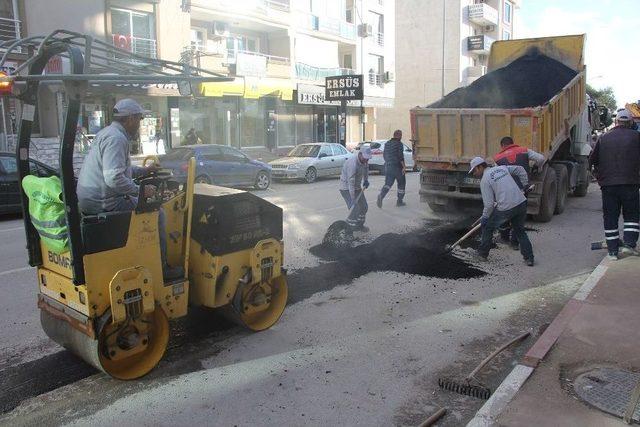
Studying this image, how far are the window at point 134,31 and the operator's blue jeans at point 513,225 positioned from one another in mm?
15769

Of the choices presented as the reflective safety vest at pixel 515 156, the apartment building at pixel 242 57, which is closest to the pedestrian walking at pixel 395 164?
the reflective safety vest at pixel 515 156

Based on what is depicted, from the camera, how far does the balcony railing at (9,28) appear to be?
16.8 m

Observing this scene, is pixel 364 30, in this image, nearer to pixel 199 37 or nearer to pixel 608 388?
pixel 199 37

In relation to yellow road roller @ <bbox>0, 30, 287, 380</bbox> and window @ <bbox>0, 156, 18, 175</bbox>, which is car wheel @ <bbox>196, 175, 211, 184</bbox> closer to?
window @ <bbox>0, 156, 18, 175</bbox>

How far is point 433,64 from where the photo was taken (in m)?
45.0

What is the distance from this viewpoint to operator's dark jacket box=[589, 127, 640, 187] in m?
6.97

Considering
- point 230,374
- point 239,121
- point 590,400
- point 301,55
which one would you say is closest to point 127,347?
point 230,374

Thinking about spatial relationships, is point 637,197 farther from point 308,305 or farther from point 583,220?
point 308,305

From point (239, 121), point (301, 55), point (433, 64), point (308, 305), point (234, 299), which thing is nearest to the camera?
point (234, 299)

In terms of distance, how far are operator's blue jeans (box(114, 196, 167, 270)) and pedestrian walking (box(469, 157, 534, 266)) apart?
4.53 m

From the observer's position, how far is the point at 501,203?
7.24 m

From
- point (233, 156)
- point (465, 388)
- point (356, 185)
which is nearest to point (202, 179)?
point (233, 156)

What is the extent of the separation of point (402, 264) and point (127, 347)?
4253mm

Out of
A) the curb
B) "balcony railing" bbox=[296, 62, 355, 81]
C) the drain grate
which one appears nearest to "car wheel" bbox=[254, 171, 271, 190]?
the curb
